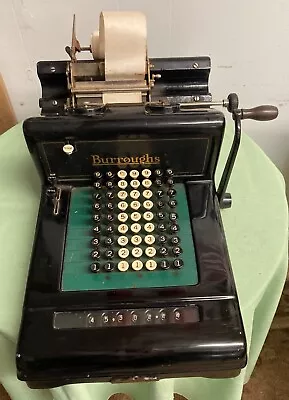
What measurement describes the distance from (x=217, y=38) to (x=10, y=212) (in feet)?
2.27

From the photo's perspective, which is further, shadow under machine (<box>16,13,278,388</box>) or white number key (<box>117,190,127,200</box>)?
white number key (<box>117,190,127,200</box>)

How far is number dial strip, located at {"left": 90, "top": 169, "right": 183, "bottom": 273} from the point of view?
95 cm

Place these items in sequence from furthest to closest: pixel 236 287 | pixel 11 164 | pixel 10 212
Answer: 1. pixel 11 164
2. pixel 10 212
3. pixel 236 287

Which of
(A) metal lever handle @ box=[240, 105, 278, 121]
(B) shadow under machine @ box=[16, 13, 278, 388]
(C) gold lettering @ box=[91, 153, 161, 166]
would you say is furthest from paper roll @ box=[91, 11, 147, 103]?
(A) metal lever handle @ box=[240, 105, 278, 121]

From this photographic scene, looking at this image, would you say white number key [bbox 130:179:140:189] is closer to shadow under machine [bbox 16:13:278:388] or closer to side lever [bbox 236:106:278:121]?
shadow under machine [bbox 16:13:278:388]

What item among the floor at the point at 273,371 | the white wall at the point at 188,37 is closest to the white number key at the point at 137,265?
the white wall at the point at 188,37

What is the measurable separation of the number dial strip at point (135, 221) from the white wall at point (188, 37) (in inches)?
18.6

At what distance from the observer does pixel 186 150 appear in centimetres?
102

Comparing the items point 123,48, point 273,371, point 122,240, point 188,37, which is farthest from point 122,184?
point 273,371

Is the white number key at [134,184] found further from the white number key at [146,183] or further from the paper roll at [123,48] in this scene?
the paper roll at [123,48]

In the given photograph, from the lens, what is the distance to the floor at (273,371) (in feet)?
5.20

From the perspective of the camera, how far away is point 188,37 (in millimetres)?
1353

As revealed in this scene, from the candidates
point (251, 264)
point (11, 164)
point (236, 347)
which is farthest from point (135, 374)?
point (11, 164)

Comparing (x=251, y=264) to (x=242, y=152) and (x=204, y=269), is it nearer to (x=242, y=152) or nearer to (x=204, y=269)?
(x=204, y=269)
